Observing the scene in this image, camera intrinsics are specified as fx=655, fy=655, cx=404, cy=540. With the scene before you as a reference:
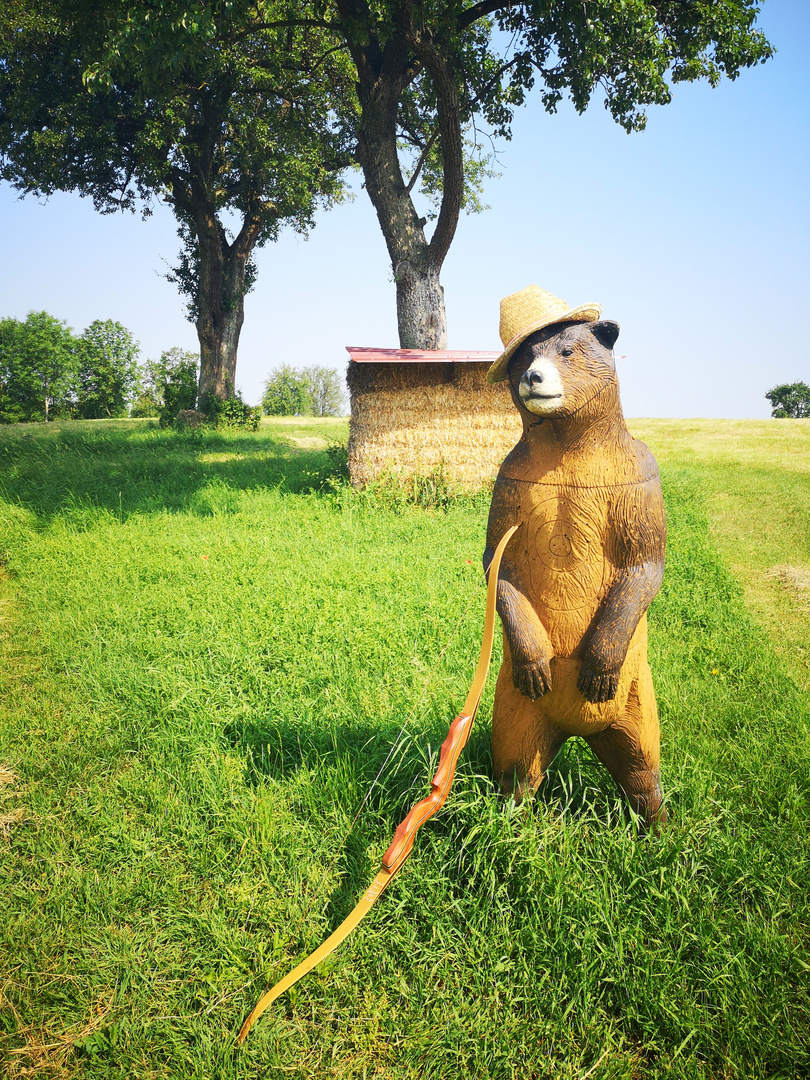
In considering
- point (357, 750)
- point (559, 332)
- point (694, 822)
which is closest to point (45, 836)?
point (357, 750)

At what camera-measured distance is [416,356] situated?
947 cm

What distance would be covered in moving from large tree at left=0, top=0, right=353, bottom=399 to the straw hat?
9870 millimetres

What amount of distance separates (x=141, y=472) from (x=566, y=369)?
10.2 m

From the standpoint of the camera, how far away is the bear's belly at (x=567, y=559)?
7.72ft

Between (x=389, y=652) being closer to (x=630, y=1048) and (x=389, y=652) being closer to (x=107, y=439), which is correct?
(x=630, y=1048)

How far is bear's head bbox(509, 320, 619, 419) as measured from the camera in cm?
224

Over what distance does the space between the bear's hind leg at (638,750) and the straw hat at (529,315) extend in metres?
1.34

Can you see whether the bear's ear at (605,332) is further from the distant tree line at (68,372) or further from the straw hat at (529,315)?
the distant tree line at (68,372)

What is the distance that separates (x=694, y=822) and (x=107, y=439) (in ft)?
48.1

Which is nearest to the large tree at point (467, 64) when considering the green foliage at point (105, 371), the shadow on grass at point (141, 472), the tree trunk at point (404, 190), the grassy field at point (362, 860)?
the tree trunk at point (404, 190)

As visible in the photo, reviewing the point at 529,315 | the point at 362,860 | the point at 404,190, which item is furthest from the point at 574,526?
the point at 404,190

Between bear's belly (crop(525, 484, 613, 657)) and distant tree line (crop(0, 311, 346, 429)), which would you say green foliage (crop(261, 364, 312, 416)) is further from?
bear's belly (crop(525, 484, 613, 657))

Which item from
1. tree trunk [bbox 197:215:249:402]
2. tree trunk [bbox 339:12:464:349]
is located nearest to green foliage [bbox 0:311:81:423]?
tree trunk [bbox 197:215:249:402]

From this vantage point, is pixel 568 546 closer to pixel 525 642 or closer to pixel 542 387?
pixel 525 642
